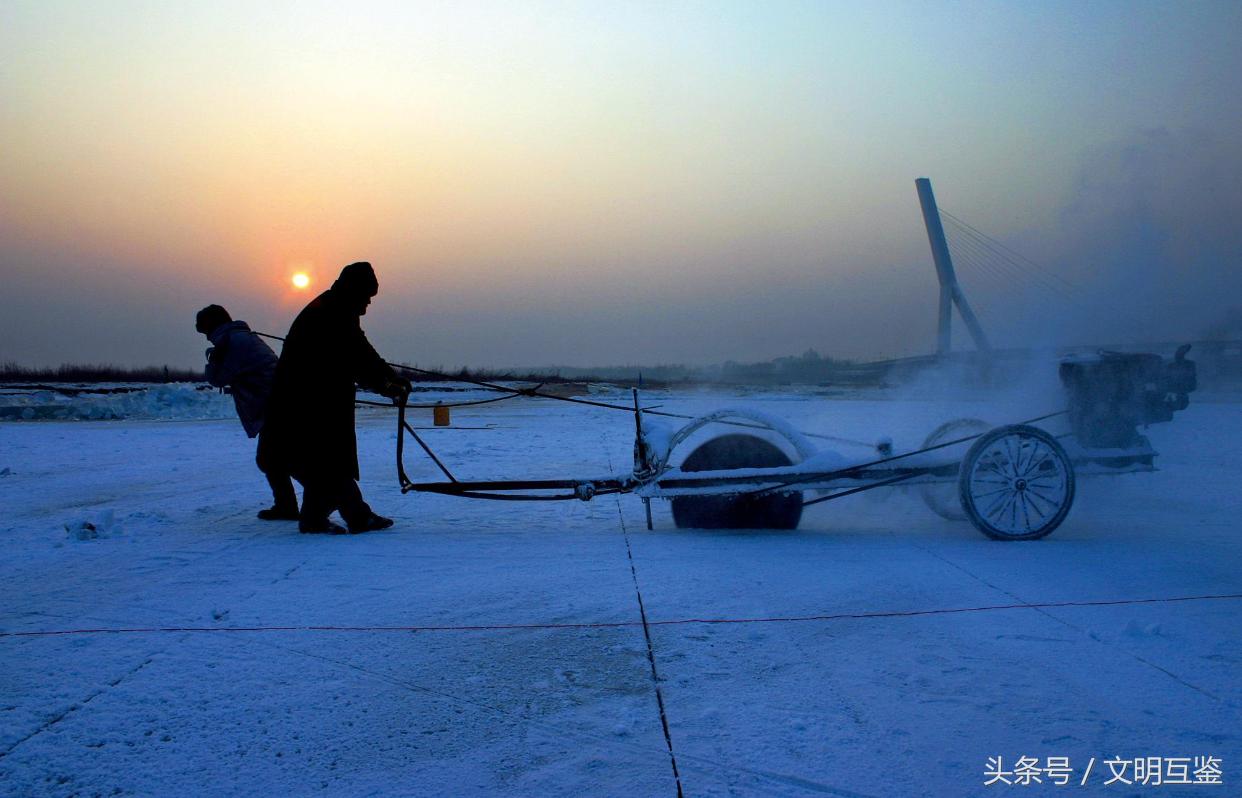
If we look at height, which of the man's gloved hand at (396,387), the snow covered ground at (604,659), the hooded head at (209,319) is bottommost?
the snow covered ground at (604,659)

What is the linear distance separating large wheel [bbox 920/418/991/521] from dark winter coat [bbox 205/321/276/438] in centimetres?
538

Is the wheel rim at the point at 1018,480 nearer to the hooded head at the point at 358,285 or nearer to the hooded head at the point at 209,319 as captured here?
the hooded head at the point at 358,285

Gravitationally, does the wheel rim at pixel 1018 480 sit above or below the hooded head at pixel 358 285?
below

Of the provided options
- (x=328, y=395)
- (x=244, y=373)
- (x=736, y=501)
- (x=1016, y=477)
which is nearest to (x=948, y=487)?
(x=1016, y=477)

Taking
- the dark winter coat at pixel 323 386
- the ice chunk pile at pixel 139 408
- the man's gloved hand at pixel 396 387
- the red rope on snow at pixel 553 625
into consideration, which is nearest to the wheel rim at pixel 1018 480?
the red rope on snow at pixel 553 625

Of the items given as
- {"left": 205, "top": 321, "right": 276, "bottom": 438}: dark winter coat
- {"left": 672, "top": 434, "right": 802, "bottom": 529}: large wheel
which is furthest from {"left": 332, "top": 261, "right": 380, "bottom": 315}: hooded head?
{"left": 672, "top": 434, "right": 802, "bottom": 529}: large wheel

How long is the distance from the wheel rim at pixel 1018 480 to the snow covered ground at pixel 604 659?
0.24 meters

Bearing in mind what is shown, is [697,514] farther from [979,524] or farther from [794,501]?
[979,524]

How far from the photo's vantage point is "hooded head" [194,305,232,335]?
6879 millimetres

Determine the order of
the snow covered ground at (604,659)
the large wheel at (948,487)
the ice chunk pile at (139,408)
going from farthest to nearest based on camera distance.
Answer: the ice chunk pile at (139,408)
the large wheel at (948,487)
the snow covered ground at (604,659)

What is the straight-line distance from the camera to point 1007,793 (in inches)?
81.8

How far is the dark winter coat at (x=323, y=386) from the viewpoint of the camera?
5.89 metres

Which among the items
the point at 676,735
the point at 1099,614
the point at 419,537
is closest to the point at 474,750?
the point at 676,735

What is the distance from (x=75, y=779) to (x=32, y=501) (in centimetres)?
662
